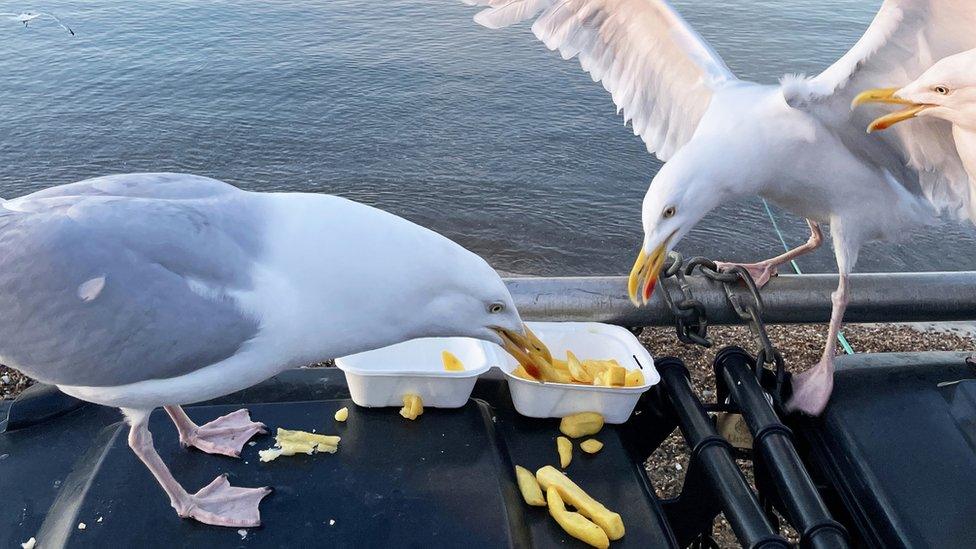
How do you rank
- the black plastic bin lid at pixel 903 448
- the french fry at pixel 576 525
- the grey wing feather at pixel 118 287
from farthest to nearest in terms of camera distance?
the black plastic bin lid at pixel 903 448
the french fry at pixel 576 525
the grey wing feather at pixel 118 287

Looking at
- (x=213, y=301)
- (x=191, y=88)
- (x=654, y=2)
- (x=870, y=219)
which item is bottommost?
(x=191, y=88)

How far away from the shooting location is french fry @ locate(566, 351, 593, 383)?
87.8 inches

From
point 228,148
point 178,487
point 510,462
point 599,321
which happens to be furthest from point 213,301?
point 228,148

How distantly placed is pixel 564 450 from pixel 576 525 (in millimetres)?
301

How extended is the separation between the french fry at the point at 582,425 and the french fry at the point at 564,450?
29mm

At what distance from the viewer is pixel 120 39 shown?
30.2ft

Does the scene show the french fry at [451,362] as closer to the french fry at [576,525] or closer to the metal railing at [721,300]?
the metal railing at [721,300]

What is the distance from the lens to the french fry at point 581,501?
182 centimetres

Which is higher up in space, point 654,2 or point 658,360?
point 654,2

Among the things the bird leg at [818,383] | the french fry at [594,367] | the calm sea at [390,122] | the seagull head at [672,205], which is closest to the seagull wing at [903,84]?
the seagull head at [672,205]

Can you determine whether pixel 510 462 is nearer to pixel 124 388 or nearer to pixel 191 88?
pixel 124 388

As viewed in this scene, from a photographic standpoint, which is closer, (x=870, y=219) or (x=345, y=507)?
(x=345, y=507)

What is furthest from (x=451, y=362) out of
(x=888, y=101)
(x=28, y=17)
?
(x=28, y=17)

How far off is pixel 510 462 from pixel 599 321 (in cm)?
64
